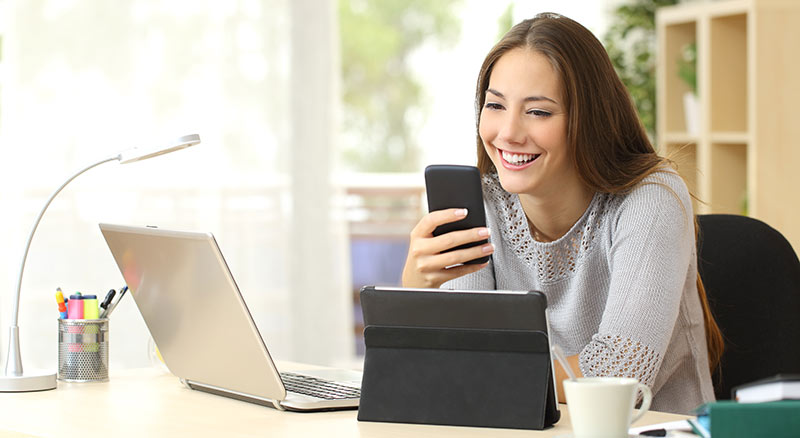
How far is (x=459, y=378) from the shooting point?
1.23 meters

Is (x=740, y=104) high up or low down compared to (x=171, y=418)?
up

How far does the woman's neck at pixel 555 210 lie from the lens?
5.82ft

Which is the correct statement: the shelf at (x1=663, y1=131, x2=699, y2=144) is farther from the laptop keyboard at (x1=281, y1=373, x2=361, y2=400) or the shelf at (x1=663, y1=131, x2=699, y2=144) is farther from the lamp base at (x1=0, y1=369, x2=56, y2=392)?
the lamp base at (x1=0, y1=369, x2=56, y2=392)

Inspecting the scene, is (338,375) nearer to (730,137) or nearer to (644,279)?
(644,279)

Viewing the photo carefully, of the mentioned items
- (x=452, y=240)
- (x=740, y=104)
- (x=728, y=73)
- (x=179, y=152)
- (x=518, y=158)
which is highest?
(x=728, y=73)

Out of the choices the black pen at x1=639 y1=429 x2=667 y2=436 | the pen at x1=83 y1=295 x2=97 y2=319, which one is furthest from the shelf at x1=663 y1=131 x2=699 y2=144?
the black pen at x1=639 y1=429 x2=667 y2=436

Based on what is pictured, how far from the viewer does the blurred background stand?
11.4 ft

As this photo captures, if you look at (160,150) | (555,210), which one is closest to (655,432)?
(555,210)

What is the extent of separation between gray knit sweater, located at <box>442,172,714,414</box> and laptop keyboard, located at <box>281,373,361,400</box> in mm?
351

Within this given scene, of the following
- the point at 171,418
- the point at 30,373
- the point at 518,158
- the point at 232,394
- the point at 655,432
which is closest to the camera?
the point at 655,432

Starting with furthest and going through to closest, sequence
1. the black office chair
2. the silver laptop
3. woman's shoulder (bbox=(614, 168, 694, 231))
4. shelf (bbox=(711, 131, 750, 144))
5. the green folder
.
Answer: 1. shelf (bbox=(711, 131, 750, 144))
2. the black office chair
3. woman's shoulder (bbox=(614, 168, 694, 231))
4. the silver laptop
5. the green folder

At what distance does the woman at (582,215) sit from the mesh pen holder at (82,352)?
0.52 meters

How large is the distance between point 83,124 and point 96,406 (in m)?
2.30

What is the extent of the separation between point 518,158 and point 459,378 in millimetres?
577
